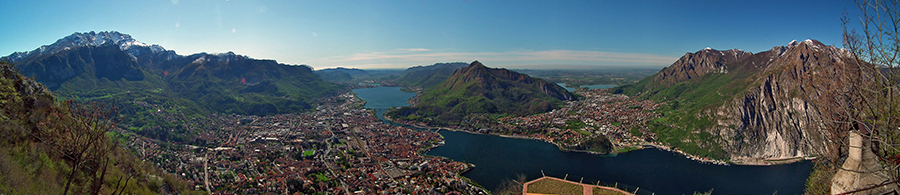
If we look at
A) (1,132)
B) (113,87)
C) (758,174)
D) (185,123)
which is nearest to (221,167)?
(1,132)

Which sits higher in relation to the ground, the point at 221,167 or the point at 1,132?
the point at 1,132

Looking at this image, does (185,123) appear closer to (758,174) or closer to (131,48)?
(758,174)

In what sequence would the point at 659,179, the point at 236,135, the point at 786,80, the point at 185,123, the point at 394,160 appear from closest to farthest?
the point at 659,179 → the point at 394,160 → the point at 786,80 → the point at 236,135 → the point at 185,123

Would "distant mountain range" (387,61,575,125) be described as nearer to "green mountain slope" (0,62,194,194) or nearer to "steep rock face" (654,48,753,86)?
"steep rock face" (654,48,753,86)

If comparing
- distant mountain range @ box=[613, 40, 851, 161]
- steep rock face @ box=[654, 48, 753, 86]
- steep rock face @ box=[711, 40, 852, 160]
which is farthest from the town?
steep rock face @ box=[654, 48, 753, 86]

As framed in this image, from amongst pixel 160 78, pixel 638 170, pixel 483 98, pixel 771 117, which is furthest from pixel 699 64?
pixel 160 78

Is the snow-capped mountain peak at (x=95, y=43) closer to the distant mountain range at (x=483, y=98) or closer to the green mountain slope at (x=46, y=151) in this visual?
the distant mountain range at (x=483, y=98)

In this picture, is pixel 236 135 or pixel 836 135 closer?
pixel 836 135

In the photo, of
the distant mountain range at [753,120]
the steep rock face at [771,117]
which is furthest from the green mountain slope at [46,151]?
the steep rock face at [771,117]
